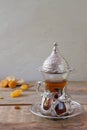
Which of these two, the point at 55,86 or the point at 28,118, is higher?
the point at 55,86

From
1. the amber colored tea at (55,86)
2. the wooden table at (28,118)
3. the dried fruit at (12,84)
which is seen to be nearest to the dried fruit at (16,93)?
the wooden table at (28,118)

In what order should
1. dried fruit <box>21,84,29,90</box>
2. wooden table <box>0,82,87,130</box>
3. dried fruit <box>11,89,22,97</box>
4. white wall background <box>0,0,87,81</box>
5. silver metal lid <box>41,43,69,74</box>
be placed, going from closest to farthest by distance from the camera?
wooden table <box>0,82,87,130</box>
silver metal lid <box>41,43,69,74</box>
dried fruit <box>11,89,22,97</box>
dried fruit <box>21,84,29,90</box>
white wall background <box>0,0,87,81</box>

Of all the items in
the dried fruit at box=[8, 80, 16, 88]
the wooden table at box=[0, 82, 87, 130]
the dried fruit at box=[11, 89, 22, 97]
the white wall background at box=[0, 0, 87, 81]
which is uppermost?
the white wall background at box=[0, 0, 87, 81]

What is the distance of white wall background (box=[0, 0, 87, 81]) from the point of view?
81.8 inches

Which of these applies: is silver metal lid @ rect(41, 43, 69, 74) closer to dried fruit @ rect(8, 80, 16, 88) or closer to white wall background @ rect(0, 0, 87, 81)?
dried fruit @ rect(8, 80, 16, 88)

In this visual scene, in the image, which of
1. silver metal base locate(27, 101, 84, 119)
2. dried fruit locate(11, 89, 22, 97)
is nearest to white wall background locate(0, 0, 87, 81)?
dried fruit locate(11, 89, 22, 97)

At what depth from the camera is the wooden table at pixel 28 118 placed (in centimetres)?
119

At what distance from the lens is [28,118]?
1.29 metres

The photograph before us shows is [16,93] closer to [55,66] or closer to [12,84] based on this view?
[12,84]

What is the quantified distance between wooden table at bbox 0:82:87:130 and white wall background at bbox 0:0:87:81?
508 millimetres

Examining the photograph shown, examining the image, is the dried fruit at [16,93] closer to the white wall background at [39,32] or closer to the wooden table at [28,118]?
the wooden table at [28,118]

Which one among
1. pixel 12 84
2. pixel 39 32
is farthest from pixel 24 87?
pixel 39 32

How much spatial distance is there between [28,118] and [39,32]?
3.09 ft

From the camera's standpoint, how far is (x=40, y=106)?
1370 mm
